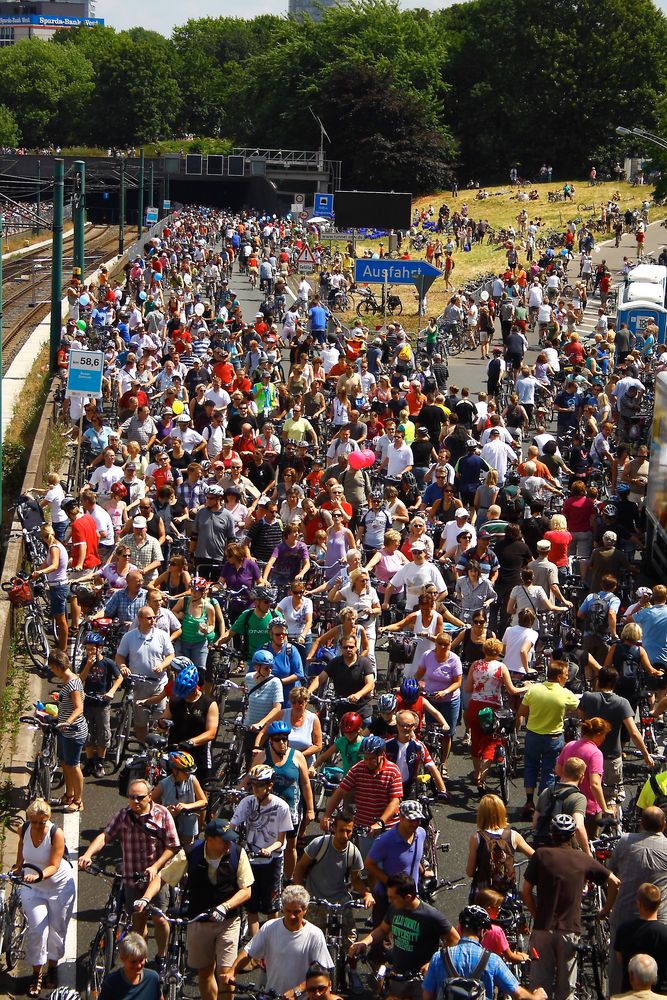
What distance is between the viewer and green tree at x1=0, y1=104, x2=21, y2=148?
494 feet

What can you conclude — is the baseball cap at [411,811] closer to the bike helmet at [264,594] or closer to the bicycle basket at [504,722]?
the bicycle basket at [504,722]

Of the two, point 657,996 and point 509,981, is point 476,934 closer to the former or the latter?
point 509,981

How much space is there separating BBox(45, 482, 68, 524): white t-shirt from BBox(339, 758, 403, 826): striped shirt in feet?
24.6

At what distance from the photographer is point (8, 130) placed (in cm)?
15138

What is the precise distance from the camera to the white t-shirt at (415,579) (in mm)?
14992

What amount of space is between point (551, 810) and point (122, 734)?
14.5 feet

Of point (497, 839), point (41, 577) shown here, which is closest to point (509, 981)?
point (497, 839)

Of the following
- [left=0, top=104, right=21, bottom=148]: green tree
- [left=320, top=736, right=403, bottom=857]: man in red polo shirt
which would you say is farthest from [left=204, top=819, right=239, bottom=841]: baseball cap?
[left=0, top=104, right=21, bottom=148]: green tree

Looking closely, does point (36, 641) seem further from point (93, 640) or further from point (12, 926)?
point (12, 926)

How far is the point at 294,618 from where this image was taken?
1408 cm

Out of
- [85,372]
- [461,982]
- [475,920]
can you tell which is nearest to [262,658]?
[475,920]

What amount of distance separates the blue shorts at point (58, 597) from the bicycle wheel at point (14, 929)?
5.92 m

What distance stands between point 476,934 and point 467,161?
351 feet

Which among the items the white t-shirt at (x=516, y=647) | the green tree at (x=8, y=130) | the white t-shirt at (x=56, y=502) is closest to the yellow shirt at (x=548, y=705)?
the white t-shirt at (x=516, y=647)
